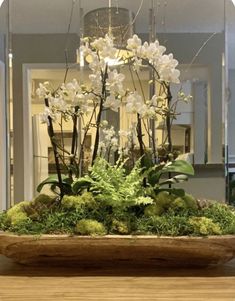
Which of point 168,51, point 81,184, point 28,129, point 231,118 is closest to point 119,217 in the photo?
point 81,184

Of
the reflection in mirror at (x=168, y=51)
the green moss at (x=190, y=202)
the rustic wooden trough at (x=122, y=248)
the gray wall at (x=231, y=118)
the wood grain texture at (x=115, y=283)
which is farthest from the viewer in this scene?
the gray wall at (x=231, y=118)

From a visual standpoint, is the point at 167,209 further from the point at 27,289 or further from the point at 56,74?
the point at 56,74

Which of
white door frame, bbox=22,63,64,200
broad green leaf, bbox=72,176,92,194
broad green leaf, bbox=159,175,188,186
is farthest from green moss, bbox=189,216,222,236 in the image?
white door frame, bbox=22,63,64,200

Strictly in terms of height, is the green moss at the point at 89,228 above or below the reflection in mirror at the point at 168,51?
below

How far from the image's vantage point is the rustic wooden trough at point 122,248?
2.56 ft

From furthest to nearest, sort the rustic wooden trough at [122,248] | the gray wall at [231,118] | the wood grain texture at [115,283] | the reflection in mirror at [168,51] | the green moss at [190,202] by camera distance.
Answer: the gray wall at [231,118]
the reflection in mirror at [168,51]
the green moss at [190,202]
the rustic wooden trough at [122,248]
the wood grain texture at [115,283]

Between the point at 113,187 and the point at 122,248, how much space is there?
137mm

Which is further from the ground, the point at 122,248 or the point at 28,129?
the point at 28,129

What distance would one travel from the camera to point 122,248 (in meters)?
0.79

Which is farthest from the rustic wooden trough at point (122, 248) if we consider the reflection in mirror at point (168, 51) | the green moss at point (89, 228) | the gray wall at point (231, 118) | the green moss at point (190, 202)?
the gray wall at point (231, 118)

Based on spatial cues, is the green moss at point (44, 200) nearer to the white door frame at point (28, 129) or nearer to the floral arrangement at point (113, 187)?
the floral arrangement at point (113, 187)

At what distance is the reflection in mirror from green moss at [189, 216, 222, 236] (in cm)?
119

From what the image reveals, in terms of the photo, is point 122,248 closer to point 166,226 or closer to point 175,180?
point 166,226

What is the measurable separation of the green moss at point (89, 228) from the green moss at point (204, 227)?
19 cm
